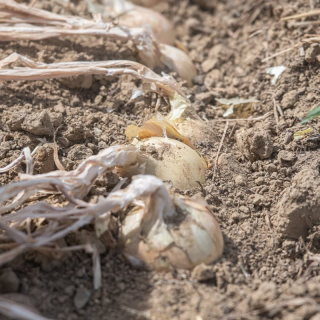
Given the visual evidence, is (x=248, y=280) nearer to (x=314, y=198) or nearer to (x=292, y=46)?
(x=314, y=198)

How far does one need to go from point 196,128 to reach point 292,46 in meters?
0.87

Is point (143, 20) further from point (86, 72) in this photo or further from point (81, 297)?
point (81, 297)

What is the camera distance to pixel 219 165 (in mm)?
1889

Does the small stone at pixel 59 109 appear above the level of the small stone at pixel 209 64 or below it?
below

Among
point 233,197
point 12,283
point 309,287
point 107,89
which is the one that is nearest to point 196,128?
point 233,197

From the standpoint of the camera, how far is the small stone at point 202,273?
1.42 metres

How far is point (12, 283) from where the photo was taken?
4.45ft

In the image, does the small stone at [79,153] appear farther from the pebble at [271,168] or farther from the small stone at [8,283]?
the pebble at [271,168]

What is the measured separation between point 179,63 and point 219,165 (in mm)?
805

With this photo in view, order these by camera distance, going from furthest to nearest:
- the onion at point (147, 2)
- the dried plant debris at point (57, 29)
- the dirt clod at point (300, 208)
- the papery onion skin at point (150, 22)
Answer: the onion at point (147, 2) → the papery onion skin at point (150, 22) → the dried plant debris at point (57, 29) → the dirt clod at point (300, 208)

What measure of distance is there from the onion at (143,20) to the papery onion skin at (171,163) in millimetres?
1080

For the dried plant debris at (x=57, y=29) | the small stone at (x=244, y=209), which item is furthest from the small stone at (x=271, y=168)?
the dried plant debris at (x=57, y=29)

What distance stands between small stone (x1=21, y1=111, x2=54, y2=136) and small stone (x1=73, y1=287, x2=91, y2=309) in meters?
0.76

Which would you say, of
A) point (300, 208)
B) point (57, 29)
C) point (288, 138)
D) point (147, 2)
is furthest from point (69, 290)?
point (147, 2)
